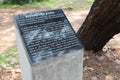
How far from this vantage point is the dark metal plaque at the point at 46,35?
269 centimetres

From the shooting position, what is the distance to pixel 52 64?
106 inches

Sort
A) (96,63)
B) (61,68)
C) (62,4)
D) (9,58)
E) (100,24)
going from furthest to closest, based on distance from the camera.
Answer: (62,4), (9,58), (96,63), (100,24), (61,68)

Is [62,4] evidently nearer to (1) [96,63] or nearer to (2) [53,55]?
(1) [96,63]

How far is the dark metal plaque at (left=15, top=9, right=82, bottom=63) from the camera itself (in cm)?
269

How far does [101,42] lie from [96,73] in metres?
0.69

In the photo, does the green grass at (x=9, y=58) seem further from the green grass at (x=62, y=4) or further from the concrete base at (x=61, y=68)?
the green grass at (x=62, y=4)

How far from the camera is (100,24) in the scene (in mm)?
4188

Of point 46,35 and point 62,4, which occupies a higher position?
point 46,35

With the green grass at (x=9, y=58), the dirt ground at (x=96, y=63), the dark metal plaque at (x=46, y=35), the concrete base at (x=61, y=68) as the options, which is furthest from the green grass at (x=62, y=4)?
the concrete base at (x=61, y=68)

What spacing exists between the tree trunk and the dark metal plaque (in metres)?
1.13

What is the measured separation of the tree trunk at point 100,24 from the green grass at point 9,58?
1.33 metres

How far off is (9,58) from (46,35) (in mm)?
2025

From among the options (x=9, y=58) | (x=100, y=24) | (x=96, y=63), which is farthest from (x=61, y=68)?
(x=9, y=58)

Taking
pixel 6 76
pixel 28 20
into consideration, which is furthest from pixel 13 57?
pixel 28 20
